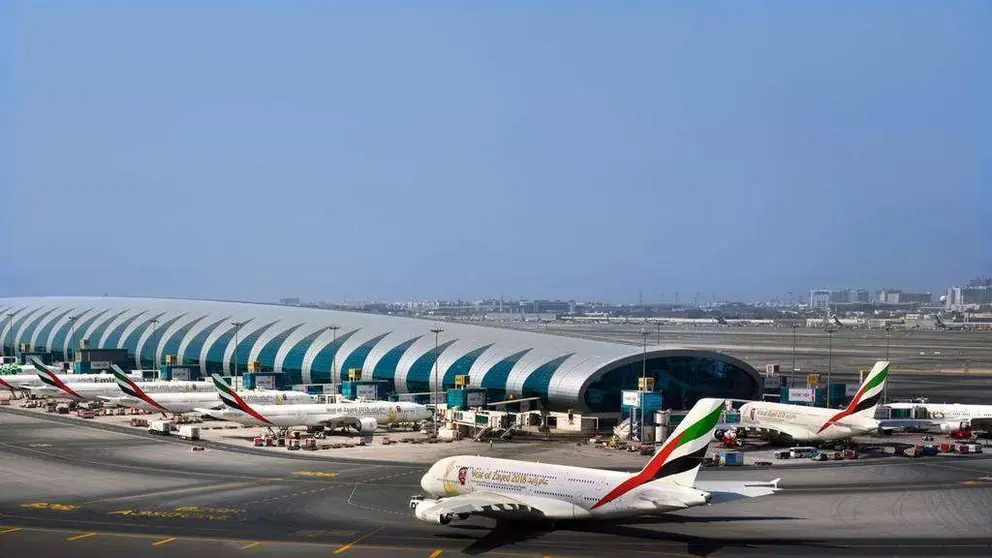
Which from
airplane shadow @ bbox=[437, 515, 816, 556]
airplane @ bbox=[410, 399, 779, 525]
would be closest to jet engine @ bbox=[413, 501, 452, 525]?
airplane @ bbox=[410, 399, 779, 525]

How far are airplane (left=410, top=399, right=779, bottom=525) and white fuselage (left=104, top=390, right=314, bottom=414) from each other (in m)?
59.9

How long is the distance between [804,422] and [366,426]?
38.4m

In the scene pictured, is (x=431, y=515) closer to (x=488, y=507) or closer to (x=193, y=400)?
(x=488, y=507)

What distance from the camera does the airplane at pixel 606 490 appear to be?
4772 centimetres

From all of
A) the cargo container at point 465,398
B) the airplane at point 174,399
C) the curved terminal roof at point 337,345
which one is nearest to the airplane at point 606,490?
the curved terminal roof at point 337,345

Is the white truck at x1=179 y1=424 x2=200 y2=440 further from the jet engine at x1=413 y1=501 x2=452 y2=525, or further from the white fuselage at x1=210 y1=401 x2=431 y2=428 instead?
the jet engine at x1=413 y1=501 x2=452 y2=525

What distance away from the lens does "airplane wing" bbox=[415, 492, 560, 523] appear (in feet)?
160

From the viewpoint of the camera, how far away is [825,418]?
277 feet

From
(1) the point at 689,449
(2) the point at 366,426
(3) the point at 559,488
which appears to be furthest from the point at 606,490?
(2) the point at 366,426

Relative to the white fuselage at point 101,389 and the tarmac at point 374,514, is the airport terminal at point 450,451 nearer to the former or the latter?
the tarmac at point 374,514

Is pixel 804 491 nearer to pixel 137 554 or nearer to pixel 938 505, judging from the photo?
pixel 938 505

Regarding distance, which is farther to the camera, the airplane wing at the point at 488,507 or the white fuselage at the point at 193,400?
the white fuselage at the point at 193,400

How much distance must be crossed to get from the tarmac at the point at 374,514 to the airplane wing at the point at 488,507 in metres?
1.01

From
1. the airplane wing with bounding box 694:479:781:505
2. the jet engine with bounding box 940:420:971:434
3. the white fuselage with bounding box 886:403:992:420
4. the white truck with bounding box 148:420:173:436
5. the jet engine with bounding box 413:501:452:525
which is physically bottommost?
the white truck with bounding box 148:420:173:436
